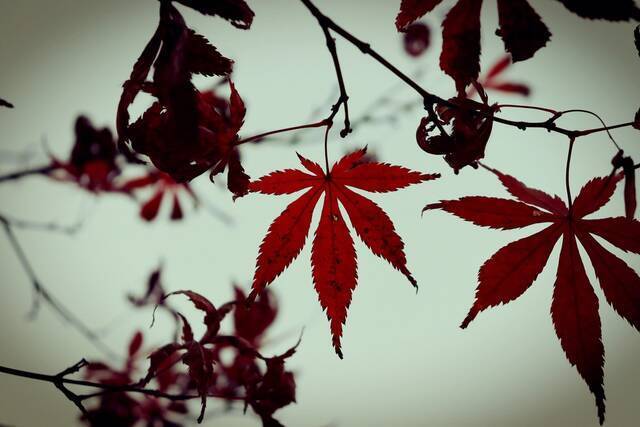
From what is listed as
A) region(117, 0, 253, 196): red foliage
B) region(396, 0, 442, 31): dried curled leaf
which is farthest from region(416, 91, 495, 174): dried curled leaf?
region(117, 0, 253, 196): red foliage

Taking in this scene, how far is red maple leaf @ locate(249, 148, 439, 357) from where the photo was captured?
2.14ft

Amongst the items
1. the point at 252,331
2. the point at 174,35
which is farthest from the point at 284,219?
the point at 252,331

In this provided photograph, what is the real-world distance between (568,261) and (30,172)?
1590 mm

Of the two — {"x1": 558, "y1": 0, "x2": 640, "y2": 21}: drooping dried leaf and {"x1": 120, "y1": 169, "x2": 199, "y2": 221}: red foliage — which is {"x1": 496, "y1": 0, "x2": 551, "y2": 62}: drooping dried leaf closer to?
{"x1": 558, "y1": 0, "x2": 640, "y2": 21}: drooping dried leaf

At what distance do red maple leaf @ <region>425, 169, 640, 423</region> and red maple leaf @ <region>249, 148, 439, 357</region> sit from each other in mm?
91

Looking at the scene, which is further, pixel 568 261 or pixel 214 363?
pixel 214 363

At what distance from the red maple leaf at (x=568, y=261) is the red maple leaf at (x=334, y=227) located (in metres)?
0.09

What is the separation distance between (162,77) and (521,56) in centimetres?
Result: 47

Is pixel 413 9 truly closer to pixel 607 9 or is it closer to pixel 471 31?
pixel 471 31

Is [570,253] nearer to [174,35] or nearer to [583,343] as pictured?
[583,343]

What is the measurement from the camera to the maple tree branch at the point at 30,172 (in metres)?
1.31

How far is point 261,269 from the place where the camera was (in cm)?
65

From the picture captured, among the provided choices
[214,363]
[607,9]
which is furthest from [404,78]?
[214,363]

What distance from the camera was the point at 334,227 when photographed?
2.41 ft
